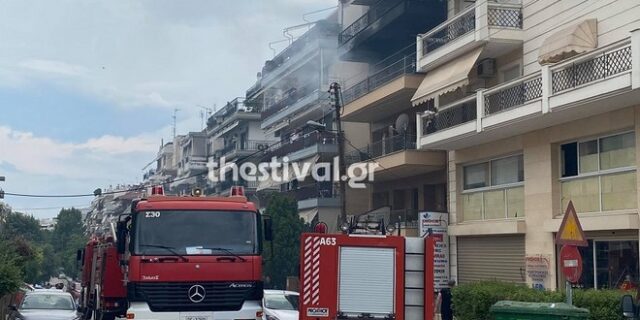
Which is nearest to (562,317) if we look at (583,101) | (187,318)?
(187,318)

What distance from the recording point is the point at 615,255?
1839 cm

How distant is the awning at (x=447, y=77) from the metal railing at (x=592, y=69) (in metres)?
4.14

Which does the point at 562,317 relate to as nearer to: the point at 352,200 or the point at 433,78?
the point at 433,78

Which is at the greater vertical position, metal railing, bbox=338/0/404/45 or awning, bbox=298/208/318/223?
metal railing, bbox=338/0/404/45

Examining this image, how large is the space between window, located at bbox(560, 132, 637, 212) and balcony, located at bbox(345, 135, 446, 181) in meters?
7.58

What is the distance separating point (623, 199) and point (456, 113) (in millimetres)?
7078

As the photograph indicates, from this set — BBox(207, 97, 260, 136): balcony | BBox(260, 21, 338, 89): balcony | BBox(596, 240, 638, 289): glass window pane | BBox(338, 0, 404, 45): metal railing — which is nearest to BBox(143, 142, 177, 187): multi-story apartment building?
BBox(207, 97, 260, 136): balcony

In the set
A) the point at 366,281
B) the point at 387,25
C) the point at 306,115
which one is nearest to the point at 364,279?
the point at 366,281

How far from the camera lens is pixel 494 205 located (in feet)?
77.3

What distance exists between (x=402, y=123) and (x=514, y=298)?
1379cm

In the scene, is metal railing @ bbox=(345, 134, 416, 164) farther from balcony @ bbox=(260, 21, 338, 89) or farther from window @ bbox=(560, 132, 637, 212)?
balcony @ bbox=(260, 21, 338, 89)

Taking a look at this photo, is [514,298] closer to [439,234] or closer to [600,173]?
[600,173]

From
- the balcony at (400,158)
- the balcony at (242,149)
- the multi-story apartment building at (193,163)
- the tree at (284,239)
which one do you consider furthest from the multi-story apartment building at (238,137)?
the balcony at (400,158)

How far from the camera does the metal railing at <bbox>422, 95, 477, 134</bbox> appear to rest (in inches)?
914
